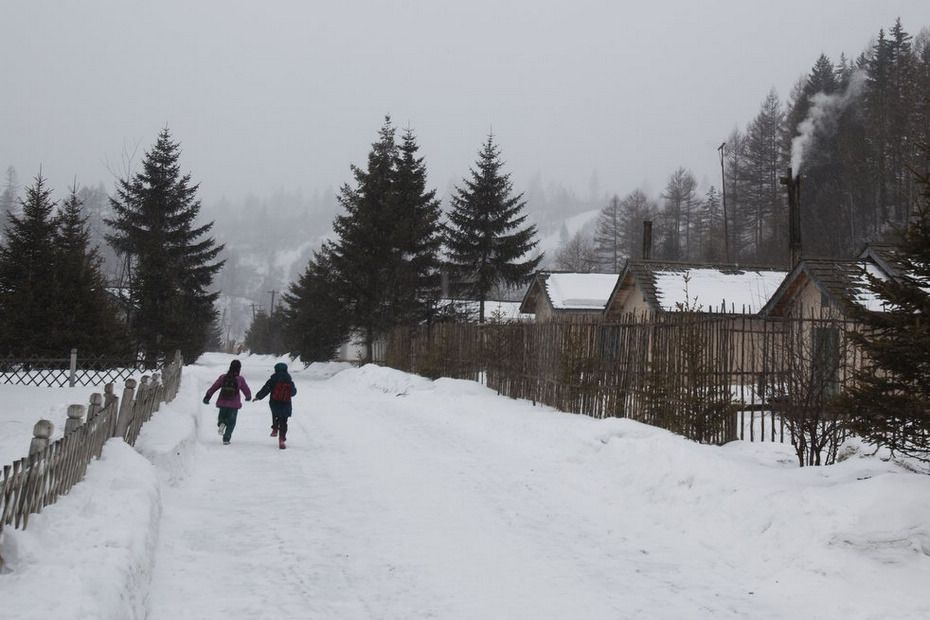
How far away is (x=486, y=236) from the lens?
40.9m

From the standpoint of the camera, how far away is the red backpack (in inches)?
480

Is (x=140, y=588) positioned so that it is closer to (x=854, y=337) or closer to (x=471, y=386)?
(x=854, y=337)

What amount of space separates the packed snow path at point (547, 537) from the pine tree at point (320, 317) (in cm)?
2830

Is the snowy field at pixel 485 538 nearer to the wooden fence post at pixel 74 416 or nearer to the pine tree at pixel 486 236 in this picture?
the wooden fence post at pixel 74 416

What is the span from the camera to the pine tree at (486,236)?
40.8 metres

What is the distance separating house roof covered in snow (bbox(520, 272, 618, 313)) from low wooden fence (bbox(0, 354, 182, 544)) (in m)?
29.2

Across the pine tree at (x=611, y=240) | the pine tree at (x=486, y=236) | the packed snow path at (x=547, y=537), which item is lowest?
the packed snow path at (x=547, y=537)

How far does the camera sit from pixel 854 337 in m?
5.95

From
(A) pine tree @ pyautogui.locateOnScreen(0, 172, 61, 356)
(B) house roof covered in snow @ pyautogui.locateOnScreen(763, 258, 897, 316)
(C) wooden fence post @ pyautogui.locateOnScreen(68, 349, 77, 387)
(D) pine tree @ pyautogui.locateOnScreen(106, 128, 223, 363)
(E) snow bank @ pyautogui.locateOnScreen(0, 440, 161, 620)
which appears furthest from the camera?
(D) pine tree @ pyautogui.locateOnScreen(106, 128, 223, 363)

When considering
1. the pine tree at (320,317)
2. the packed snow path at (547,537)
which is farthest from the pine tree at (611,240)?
the packed snow path at (547,537)

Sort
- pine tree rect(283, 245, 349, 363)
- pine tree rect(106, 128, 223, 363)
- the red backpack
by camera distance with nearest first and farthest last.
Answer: the red backpack, pine tree rect(106, 128, 223, 363), pine tree rect(283, 245, 349, 363)

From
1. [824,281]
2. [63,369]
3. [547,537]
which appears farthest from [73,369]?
[824,281]

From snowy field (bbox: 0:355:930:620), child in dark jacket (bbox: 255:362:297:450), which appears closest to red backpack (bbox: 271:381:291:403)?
child in dark jacket (bbox: 255:362:297:450)

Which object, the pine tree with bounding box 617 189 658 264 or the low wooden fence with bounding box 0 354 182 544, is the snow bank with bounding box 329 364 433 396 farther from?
the pine tree with bounding box 617 189 658 264
